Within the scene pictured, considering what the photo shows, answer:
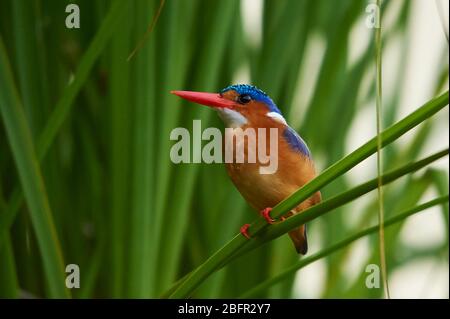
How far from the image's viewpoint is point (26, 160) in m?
0.71

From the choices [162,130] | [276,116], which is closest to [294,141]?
[276,116]

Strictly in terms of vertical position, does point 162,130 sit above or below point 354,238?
above

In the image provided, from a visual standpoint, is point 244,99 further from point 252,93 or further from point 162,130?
point 162,130

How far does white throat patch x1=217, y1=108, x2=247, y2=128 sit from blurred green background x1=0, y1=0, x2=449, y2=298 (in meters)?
0.15

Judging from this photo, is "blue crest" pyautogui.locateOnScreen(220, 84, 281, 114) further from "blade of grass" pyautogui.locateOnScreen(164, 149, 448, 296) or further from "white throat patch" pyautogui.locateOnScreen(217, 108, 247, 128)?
"blade of grass" pyautogui.locateOnScreen(164, 149, 448, 296)

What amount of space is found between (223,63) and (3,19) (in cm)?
25

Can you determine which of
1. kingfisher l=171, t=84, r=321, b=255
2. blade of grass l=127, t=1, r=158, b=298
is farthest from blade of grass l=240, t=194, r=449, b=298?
blade of grass l=127, t=1, r=158, b=298

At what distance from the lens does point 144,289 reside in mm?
827

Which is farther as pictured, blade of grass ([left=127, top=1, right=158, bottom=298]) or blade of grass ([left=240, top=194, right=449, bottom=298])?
blade of grass ([left=127, top=1, right=158, bottom=298])

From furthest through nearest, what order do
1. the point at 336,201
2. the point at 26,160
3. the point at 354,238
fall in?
the point at 26,160 → the point at 354,238 → the point at 336,201

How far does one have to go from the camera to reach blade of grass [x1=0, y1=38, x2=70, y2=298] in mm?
690

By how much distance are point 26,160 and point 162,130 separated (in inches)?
5.9
